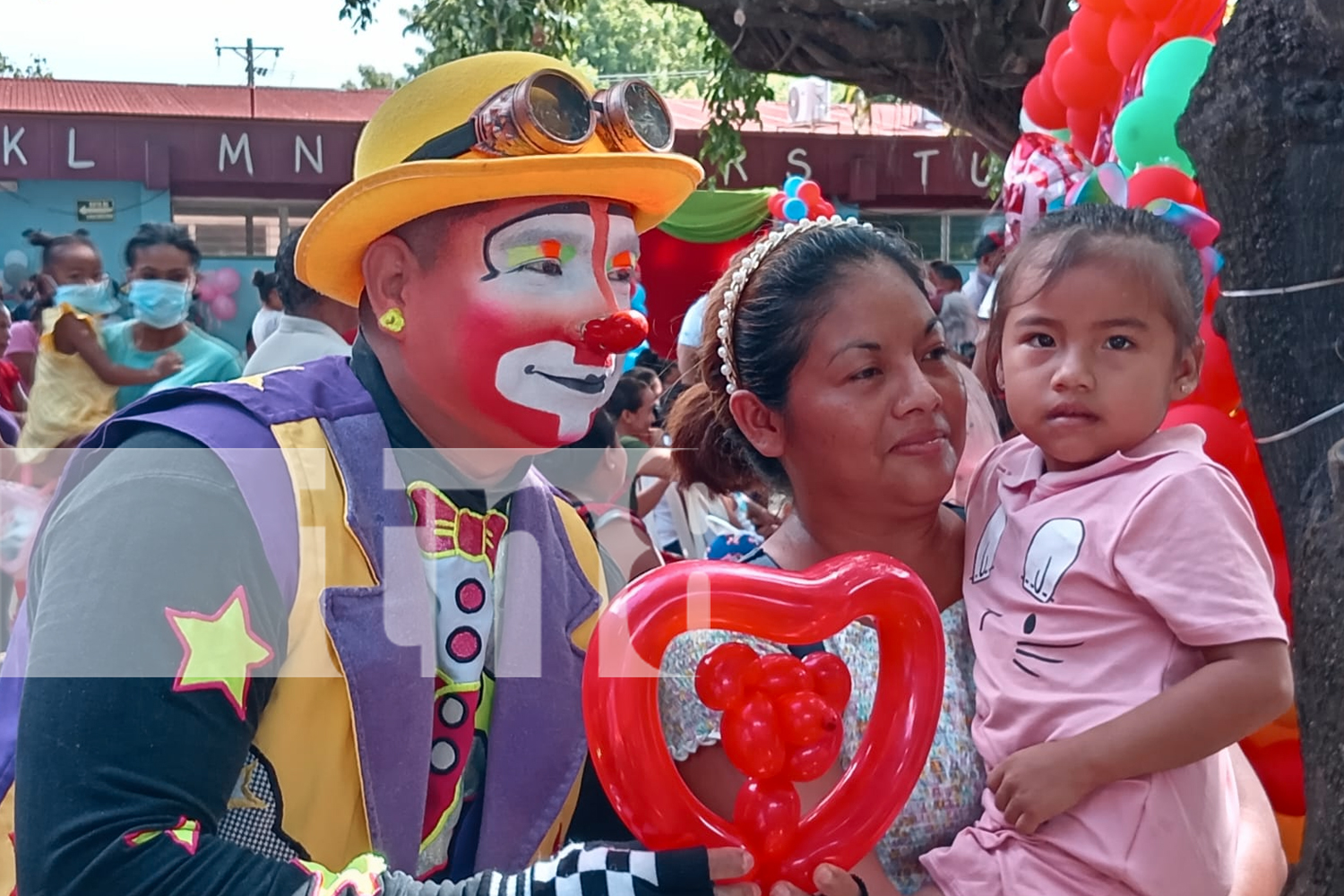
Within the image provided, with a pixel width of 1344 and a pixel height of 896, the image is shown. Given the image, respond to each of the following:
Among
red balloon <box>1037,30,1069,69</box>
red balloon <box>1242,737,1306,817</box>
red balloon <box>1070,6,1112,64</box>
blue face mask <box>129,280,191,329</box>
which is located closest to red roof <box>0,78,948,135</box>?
blue face mask <box>129,280,191,329</box>

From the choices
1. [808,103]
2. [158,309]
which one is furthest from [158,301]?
[808,103]

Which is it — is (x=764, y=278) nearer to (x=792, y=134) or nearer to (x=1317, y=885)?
(x=1317, y=885)

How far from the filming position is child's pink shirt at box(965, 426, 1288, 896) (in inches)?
61.9

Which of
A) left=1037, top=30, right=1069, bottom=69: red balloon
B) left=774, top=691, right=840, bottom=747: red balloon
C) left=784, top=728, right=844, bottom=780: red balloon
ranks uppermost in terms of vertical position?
left=1037, top=30, right=1069, bottom=69: red balloon

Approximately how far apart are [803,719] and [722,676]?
0.32 ft

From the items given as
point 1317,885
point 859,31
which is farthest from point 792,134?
point 1317,885

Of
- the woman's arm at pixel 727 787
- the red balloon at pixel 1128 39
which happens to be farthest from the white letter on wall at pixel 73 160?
the woman's arm at pixel 727 787

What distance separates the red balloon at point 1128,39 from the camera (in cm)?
383

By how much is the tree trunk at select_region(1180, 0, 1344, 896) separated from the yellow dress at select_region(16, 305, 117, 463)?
13.7 feet

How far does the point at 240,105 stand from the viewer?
1563 cm

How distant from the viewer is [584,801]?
1829 mm

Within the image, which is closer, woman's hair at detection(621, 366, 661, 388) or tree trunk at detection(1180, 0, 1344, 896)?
tree trunk at detection(1180, 0, 1344, 896)

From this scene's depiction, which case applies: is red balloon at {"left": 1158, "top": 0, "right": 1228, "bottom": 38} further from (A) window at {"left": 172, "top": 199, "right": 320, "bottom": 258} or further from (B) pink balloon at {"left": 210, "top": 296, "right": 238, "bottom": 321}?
(A) window at {"left": 172, "top": 199, "right": 320, "bottom": 258}

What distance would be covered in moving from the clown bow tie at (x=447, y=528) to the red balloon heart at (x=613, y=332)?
0.28 metres
